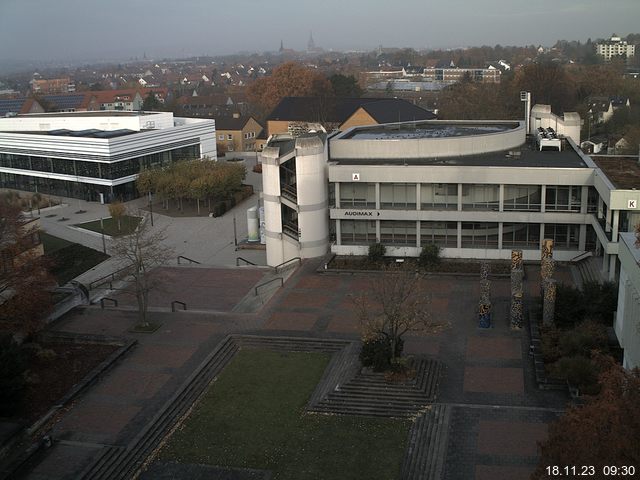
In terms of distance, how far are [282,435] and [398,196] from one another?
19331 mm

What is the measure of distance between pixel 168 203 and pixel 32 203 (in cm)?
1110

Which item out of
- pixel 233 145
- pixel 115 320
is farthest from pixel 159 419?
pixel 233 145

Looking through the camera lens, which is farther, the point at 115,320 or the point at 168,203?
the point at 168,203

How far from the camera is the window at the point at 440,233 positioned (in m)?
38.0

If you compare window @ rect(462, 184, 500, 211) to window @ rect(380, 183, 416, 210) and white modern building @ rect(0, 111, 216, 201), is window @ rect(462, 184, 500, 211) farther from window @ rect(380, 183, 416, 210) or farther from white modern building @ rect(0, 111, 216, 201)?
white modern building @ rect(0, 111, 216, 201)

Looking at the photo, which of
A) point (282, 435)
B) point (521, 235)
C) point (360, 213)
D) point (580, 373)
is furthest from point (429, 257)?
point (282, 435)

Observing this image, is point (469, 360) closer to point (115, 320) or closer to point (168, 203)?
point (115, 320)

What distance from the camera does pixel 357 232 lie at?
39375 mm

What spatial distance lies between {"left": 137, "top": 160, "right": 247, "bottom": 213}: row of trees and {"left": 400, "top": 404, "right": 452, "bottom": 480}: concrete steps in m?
36.1

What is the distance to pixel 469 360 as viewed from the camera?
84.9 feet

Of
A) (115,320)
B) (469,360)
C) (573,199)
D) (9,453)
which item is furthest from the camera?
(573,199)

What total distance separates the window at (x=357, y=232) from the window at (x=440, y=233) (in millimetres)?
2734

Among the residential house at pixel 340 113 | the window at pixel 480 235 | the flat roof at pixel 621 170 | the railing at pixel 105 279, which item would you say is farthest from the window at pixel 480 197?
the residential house at pixel 340 113

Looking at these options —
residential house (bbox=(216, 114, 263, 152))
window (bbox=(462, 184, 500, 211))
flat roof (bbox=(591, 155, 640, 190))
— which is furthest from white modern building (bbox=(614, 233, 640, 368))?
residential house (bbox=(216, 114, 263, 152))
